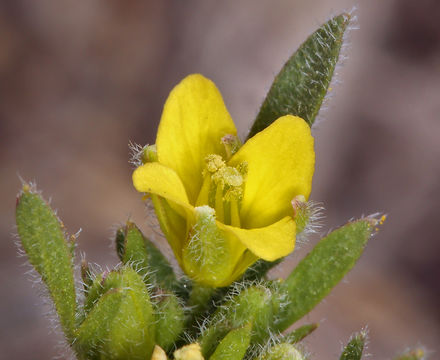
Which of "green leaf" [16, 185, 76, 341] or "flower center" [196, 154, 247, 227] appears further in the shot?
"flower center" [196, 154, 247, 227]

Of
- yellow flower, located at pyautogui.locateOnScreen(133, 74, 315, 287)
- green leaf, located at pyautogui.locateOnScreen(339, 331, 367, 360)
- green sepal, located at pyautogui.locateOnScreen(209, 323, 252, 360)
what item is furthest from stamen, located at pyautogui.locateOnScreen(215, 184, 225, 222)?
green leaf, located at pyautogui.locateOnScreen(339, 331, 367, 360)

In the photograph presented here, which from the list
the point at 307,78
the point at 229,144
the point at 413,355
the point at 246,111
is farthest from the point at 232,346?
the point at 246,111

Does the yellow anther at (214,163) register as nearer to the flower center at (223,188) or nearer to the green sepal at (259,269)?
the flower center at (223,188)

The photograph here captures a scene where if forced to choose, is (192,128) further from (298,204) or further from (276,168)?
(298,204)

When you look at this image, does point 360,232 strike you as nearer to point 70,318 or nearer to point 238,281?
point 238,281

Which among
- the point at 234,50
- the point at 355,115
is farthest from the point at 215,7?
the point at 355,115

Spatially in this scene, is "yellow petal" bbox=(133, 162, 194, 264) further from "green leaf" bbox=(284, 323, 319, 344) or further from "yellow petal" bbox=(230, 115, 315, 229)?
"green leaf" bbox=(284, 323, 319, 344)

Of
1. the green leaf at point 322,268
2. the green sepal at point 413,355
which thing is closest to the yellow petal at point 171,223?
the green leaf at point 322,268
